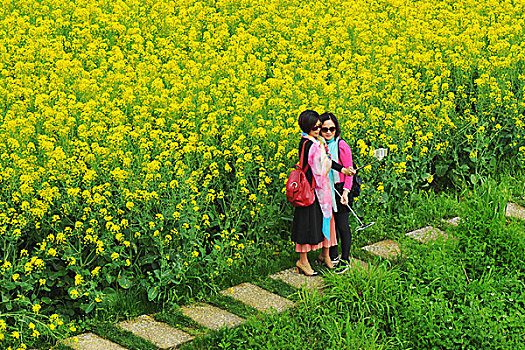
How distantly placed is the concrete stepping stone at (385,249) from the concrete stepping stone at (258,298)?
112 centimetres

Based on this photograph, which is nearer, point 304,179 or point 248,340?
point 248,340

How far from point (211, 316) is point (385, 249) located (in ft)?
5.92

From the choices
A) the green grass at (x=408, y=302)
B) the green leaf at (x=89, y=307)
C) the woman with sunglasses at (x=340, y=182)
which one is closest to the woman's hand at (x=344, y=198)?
the woman with sunglasses at (x=340, y=182)

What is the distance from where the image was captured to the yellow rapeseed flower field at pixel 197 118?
635 cm

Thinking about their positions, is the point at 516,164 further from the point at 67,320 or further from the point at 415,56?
the point at 67,320

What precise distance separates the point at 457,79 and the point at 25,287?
5230 mm

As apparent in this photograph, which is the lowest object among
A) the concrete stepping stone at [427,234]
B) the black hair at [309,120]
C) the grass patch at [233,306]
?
the grass patch at [233,306]

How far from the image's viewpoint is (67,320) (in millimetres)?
6125

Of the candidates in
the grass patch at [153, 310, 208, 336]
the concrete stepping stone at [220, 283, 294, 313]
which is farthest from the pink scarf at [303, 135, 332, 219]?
the grass patch at [153, 310, 208, 336]

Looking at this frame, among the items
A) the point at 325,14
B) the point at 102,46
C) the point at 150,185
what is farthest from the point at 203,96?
the point at 325,14

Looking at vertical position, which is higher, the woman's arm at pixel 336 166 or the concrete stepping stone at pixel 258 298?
the woman's arm at pixel 336 166

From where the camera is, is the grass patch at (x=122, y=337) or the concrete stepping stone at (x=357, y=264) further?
the concrete stepping stone at (x=357, y=264)

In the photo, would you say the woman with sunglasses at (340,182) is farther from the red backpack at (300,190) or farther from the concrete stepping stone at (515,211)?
the concrete stepping stone at (515,211)

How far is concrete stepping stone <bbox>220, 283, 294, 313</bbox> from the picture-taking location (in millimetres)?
6254
